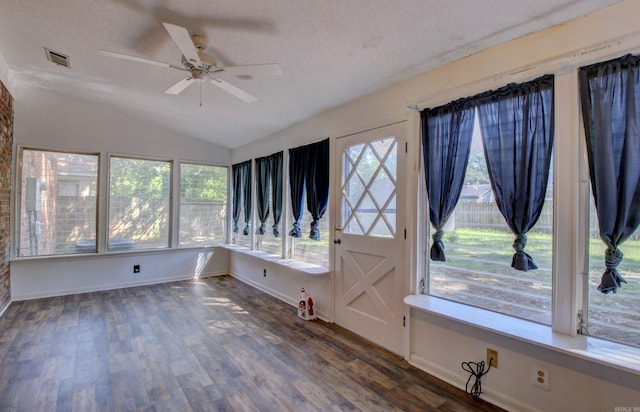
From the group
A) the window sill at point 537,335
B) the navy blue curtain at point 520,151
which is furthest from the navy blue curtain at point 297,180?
the navy blue curtain at point 520,151

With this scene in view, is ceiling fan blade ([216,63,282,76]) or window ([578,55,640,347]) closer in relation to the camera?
window ([578,55,640,347])

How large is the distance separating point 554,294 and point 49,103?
20.9 feet

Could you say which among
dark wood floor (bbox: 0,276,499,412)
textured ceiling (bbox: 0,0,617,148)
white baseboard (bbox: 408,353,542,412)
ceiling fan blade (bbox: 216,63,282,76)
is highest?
textured ceiling (bbox: 0,0,617,148)

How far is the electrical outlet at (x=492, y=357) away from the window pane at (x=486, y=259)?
0.95ft

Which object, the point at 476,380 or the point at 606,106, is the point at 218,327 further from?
the point at 606,106

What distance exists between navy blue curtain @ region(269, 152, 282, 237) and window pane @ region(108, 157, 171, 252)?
7.12 ft

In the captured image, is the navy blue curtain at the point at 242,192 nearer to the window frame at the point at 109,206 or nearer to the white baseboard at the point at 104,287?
the window frame at the point at 109,206

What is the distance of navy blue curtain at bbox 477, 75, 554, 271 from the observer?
1.96 meters

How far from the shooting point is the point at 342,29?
7.13 feet

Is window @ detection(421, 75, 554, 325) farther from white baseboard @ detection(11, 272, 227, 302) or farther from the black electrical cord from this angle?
white baseboard @ detection(11, 272, 227, 302)

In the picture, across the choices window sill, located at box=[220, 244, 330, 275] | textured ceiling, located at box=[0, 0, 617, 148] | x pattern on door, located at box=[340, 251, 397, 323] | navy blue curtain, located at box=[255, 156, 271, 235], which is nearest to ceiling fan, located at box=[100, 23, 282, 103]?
textured ceiling, located at box=[0, 0, 617, 148]

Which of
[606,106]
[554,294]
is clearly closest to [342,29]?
[606,106]

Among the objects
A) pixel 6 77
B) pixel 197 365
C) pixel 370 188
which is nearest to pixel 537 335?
pixel 370 188

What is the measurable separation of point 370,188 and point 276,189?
1920 mm
